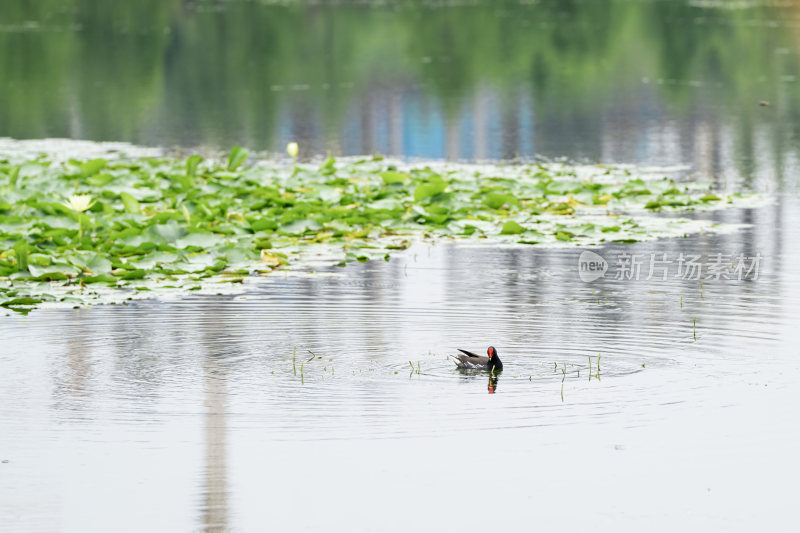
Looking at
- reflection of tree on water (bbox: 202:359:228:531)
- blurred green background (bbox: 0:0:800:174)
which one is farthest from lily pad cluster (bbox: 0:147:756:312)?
blurred green background (bbox: 0:0:800:174)

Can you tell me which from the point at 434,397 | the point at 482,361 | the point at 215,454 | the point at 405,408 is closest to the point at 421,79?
the point at 482,361

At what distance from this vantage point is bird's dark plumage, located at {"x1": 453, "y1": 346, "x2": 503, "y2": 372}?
7.57 meters

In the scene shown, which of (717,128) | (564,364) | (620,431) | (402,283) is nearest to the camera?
(620,431)

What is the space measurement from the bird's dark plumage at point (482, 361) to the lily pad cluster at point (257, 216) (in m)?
2.81

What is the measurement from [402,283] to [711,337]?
2458 mm

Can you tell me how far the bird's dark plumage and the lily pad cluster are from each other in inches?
111

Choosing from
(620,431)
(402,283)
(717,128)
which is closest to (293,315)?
(402,283)

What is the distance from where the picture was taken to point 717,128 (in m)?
20.5

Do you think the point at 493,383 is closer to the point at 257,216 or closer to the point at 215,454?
the point at 215,454

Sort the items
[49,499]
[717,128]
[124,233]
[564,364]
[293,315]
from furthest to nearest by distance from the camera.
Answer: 1. [717,128]
2. [124,233]
3. [293,315]
4. [564,364]
5. [49,499]

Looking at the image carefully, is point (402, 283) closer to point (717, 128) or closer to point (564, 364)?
point (564, 364)

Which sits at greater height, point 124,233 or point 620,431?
point 124,233

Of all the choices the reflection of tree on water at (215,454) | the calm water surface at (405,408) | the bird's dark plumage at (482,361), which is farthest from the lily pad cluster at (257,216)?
the bird's dark plumage at (482,361)

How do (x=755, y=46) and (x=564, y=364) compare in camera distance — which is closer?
(x=564, y=364)
